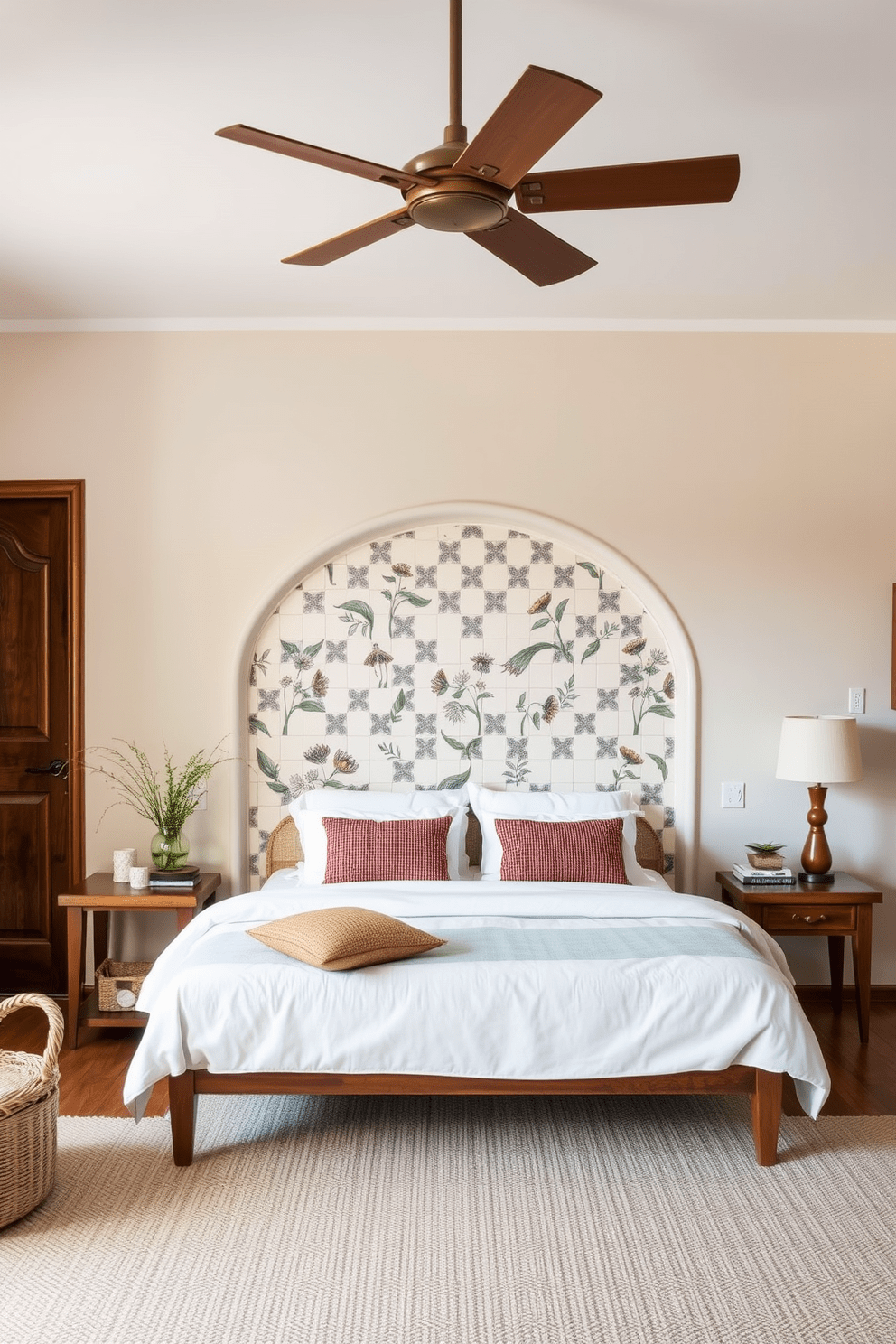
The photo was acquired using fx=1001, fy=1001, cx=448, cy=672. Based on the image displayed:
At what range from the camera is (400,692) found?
4.31m

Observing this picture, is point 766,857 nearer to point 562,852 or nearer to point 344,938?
point 562,852

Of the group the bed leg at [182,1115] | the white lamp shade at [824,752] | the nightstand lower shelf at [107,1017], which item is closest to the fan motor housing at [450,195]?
the bed leg at [182,1115]

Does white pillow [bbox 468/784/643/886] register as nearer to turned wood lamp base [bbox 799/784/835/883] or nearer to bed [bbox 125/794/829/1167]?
turned wood lamp base [bbox 799/784/835/883]

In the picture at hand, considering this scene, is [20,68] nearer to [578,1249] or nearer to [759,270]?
[759,270]

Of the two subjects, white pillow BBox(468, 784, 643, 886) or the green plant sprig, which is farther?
the green plant sprig

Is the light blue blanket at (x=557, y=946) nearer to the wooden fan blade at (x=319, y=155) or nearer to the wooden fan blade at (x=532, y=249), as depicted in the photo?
the wooden fan blade at (x=532, y=249)

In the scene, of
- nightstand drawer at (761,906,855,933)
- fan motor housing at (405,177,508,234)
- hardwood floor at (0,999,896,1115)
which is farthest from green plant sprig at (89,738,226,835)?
fan motor housing at (405,177,508,234)

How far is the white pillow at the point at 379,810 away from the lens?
397 cm

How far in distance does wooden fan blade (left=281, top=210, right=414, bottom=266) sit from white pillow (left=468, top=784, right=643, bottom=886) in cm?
228

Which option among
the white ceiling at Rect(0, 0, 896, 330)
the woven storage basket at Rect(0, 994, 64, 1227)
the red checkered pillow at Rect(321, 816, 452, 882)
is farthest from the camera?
the red checkered pillow at Rect(321, 816, 452, 882)

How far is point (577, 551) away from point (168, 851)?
211 cm

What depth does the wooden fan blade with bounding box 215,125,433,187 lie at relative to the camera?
190 cm

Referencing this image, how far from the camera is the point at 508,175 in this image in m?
2.01

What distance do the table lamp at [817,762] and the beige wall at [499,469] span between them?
0.29 meters
